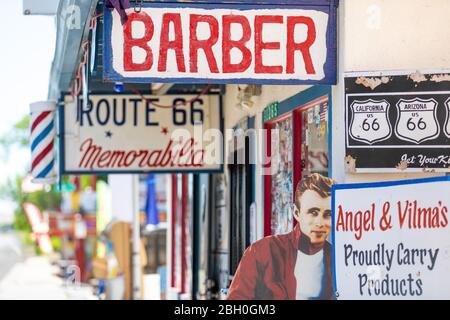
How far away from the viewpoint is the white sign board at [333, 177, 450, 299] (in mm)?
5176

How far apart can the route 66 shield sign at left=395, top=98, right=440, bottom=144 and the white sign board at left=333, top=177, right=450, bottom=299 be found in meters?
0.63

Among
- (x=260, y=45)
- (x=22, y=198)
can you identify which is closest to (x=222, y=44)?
(x=260, y=45)

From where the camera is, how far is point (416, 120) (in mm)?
6168

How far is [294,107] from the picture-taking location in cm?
773

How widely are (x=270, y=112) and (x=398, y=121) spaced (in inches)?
100

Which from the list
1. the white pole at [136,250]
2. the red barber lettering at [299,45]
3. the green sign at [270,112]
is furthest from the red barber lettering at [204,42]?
the white pole at [136,250]

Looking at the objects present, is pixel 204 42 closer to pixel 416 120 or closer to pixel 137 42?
pixel 137 42

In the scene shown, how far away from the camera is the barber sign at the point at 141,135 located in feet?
35.0

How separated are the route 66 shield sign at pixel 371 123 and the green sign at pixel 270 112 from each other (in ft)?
7.11

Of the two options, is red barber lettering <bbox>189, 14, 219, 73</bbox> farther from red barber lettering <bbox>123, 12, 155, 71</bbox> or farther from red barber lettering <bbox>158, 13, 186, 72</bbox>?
red barber lettering <bbox>123, 12, 155, 71</bbox>

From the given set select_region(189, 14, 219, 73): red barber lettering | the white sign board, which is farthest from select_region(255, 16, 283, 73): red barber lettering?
the white sign board

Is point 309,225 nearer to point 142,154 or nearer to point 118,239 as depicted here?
point 142,154

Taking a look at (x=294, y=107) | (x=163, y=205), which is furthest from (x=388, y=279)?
(x=163, y=205)

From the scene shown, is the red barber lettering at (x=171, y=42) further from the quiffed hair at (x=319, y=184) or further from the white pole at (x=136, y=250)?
the white pole at (x=136, y=250)
